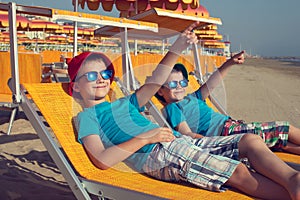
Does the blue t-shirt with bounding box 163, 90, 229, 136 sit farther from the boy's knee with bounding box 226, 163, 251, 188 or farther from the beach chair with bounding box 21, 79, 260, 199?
the boy's knee with bounding box 226, 163, 251, 188

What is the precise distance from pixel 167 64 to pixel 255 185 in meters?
0.92

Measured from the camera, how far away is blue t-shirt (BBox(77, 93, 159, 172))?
246 centimetres

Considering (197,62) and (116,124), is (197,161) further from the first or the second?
(197,62)

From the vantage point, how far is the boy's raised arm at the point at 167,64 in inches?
96.1

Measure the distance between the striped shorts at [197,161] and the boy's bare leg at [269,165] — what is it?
86 mm

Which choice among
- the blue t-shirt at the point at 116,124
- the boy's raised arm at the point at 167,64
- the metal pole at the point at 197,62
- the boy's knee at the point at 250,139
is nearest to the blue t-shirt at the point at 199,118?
the boy's raised arm at the point at 167,64

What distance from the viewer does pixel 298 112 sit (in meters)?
8.52

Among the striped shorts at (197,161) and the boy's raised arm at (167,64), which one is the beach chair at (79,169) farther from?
the boy's raised arm at (167,64)

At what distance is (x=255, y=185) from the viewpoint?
6.64 ft

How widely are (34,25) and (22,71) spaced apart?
35.9 ft

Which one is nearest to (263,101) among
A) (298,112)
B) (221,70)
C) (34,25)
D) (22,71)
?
(298,112)

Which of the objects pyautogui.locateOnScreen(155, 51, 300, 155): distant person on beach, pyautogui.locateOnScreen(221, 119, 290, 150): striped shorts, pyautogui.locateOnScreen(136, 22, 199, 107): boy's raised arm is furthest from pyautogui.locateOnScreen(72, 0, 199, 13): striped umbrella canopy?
pyautogui.locateOnScreen(136, 22, 199, 107): boy's raised arm

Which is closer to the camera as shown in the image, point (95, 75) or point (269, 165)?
point (269, 165)

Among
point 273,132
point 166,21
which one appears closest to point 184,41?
point 273,132
